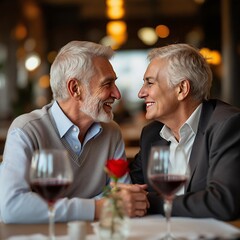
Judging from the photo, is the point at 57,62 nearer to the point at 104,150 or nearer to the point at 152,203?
the point at 104,150

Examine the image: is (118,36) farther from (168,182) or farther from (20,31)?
(168,182)

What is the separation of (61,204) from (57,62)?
0.87 m

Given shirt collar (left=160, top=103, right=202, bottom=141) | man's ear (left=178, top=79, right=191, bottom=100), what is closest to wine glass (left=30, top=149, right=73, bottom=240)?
shirt collar (left=160, top=103, right=202, bottom=141)

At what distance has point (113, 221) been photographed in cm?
150

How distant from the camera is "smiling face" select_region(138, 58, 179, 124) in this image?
2.68 metres

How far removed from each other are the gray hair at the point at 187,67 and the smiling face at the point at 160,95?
29 mm

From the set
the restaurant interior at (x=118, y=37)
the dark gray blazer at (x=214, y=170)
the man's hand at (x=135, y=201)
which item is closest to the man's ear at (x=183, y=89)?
the dark gray blazer at (x=214, y=170)

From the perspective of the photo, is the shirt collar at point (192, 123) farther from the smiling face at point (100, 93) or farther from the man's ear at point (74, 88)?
the man's ear at point (74, 88)

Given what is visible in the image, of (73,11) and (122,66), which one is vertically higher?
(73,11)

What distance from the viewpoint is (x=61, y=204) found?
6.39ft

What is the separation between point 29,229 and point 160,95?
1118 millimetres

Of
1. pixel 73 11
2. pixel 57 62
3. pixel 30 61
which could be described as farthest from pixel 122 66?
pixel 57 62

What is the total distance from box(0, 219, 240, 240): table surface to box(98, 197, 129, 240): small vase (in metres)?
0.24

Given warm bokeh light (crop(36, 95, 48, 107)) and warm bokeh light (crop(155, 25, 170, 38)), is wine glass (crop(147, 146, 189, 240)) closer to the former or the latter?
warm bokeh light (crop(36, 95, 48, 107))
